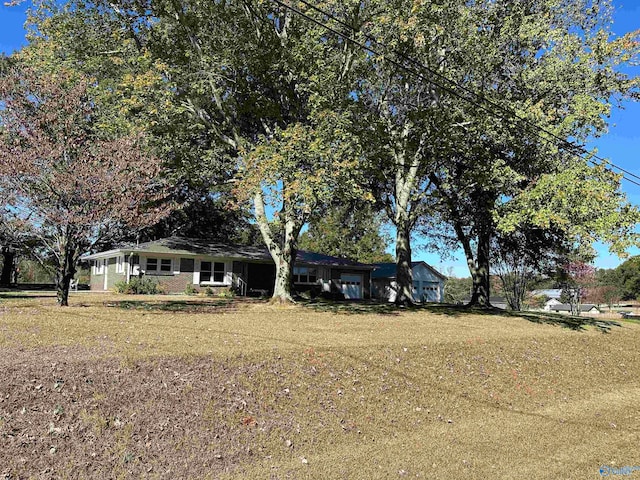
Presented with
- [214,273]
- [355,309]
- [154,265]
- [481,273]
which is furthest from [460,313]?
[154,265]

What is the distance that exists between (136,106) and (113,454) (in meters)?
13.7

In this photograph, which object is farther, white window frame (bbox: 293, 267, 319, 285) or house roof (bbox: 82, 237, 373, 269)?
white window frame (bbox: 293, 267, 319, 285)

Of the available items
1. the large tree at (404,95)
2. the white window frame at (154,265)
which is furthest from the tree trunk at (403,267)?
the white window frame at (154,265)

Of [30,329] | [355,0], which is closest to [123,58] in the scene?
[355,0]

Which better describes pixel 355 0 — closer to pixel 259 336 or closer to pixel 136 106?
pixel 136 106

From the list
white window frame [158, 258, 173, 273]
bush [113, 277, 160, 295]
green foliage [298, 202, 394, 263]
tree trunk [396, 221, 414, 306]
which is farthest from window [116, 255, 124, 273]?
green foliage [298, 202, 394, 263]

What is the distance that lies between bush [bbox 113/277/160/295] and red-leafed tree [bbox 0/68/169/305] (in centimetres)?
1075

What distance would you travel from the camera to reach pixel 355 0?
1530cm

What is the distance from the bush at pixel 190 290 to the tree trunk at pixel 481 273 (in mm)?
16077

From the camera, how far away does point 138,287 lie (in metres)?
26.0

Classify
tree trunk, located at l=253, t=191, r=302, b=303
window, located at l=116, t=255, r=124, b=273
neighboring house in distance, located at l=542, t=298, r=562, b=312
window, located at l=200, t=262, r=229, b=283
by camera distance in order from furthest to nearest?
1. neighboring house in distance, located at l=542, t=298, r=562, b=312
2. window, located at l=200, t=262, r=229, b=283
3. window, located at l=116, t=255, r=124, b=273
4. tree trunk, located at l=253, t=191, r=302, b=303

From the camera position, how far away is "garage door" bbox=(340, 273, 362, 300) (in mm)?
34938

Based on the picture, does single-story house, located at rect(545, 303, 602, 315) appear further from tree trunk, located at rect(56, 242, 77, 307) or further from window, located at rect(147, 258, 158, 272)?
tree trunk, located at rect(56, 242, 77, 307)

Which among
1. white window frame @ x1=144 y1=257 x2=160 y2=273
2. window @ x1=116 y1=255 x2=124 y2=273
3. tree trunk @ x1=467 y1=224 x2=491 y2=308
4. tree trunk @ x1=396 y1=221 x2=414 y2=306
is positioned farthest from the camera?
Result: window @ x1=116 y1=255 x2=124 y2=273
